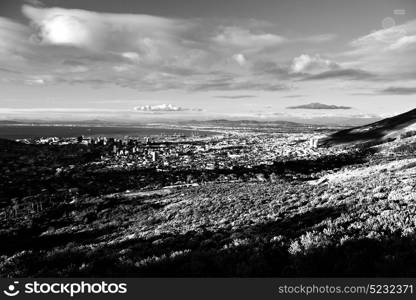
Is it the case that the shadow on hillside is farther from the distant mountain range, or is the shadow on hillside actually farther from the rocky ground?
the distant mountain range

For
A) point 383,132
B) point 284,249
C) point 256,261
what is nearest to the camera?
point 256,261

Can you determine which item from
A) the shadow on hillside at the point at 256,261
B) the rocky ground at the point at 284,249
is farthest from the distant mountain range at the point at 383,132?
the shadow on hillside at the point at 256,261

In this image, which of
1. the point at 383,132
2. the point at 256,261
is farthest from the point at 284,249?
the point at 383,132

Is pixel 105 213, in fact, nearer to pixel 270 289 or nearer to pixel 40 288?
pixel 40 288

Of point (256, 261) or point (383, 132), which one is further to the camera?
point (383, 132)

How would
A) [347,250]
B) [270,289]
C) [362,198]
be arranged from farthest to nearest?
[362,198] → [347,250] → [270,289]

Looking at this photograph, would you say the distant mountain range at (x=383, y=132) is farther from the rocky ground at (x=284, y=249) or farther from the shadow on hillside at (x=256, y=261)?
the shadow on hillside at (x=256, y=261)

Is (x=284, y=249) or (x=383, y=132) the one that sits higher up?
(x=383, y=132)

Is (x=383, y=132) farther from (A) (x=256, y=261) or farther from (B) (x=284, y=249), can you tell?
(A) (x=256, y=261)

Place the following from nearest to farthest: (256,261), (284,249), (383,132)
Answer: (256,261), (284,249), (383,132)

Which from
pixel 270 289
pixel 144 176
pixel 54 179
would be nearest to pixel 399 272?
pixel 270 289

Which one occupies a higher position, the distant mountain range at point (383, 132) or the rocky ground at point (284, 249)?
the distant mountain range at point (383, 132)
